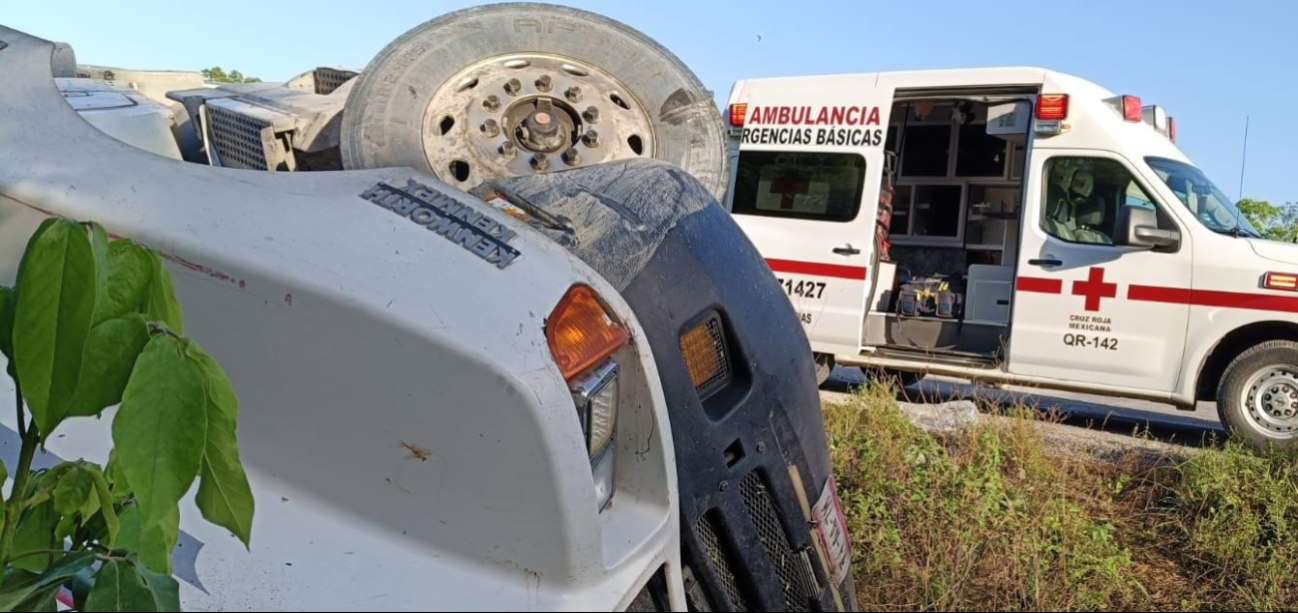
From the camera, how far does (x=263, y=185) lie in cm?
157

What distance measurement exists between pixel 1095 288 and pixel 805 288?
1947mm

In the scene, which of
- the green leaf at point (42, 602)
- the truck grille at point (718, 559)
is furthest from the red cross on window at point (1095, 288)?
the green leaf at point (42, 602)

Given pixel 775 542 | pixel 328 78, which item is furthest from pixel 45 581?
pixel 328 78

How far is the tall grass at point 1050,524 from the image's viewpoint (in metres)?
3.08

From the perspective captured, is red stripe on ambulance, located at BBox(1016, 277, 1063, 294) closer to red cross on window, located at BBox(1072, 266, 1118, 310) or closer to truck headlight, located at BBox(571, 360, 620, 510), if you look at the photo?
red cross on window, located at BBox(1072, 266, 1118, 310)

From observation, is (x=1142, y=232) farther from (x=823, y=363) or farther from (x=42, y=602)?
(x=42, y=602)

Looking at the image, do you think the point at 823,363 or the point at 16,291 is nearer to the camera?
the point at 16,291

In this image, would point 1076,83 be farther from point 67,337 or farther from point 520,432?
point 67,337

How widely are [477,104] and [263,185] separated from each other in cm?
97

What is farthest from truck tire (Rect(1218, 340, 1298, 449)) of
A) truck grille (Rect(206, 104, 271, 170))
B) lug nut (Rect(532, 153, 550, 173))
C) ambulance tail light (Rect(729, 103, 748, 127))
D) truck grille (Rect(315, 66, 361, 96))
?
truck grille (Rect(206, 104, 271, 170))

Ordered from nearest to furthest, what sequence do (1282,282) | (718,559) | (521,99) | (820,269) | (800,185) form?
1. (718,559)
2. (521,99)
3. (1282,282)
4. (820,269)
5. (800,185)

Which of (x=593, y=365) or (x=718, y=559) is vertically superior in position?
(x=593, y=365)

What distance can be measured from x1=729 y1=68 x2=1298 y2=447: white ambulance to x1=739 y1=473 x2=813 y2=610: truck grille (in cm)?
493

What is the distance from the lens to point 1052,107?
6668mm
